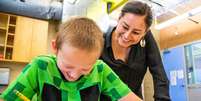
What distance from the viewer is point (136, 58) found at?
1.13 m

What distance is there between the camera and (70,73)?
65 centimetres

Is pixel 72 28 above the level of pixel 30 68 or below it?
above

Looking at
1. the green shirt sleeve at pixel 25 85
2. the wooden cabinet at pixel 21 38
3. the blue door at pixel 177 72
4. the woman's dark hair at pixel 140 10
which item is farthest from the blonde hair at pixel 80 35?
the blue door at pixel 177 72

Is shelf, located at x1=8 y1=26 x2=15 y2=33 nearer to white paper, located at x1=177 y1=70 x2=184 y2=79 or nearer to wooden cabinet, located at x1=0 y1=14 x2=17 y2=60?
wooden cabinet, located at x1=0 y1=14 x2=17 y2=60

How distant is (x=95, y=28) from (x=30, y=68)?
0.21m

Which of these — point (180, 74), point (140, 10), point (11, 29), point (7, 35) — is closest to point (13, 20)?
point (11, 29)

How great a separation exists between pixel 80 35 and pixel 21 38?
3.26 metres

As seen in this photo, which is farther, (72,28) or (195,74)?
(195,74)

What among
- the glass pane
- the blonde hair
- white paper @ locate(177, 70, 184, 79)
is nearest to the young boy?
the blonde hair

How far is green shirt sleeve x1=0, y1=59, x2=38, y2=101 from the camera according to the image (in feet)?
2.08

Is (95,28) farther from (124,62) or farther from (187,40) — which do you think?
(187,40)

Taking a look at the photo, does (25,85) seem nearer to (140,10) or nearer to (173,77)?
(140,10)

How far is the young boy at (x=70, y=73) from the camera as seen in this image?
63 cm

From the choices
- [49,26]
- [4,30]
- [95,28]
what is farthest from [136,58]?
[49,26]
